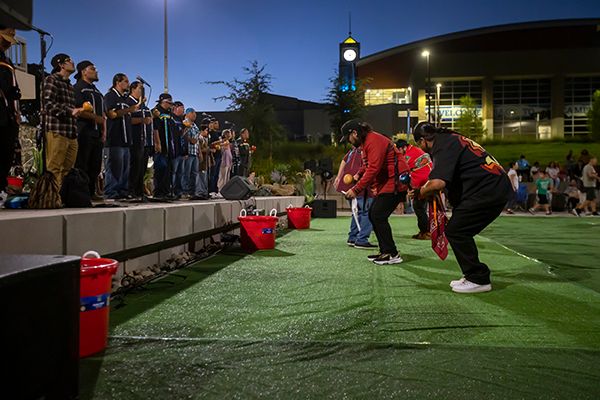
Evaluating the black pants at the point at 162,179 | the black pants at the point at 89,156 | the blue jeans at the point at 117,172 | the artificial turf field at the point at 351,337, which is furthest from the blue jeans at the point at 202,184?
the artificial turf field at the point at 351,337

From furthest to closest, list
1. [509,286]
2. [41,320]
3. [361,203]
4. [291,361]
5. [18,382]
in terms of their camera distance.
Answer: [361,203]
[509,286]
[291,361]
[41,320]
[18,382]

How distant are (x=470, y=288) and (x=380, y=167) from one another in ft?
6.07

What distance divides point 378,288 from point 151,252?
237cm

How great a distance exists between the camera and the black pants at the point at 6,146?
12.4 feet

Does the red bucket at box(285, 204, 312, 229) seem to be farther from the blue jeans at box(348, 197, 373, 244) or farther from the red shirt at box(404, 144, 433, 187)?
the red shirt at box(404, 144, 433, 187)

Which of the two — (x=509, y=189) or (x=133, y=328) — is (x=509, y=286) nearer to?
(x=509, y=189)

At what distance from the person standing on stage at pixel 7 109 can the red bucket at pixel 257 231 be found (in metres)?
2.74

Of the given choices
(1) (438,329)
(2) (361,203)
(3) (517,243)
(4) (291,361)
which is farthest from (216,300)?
(3) (517,243)

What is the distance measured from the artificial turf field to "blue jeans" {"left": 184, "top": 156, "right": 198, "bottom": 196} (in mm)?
3631

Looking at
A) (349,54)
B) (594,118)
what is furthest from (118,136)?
(594,118)

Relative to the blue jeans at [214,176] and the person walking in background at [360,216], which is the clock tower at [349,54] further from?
the person walking in background at [360,216]

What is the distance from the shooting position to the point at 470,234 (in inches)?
135

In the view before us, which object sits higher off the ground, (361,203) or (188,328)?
(361,203)

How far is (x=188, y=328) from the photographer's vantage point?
2.47m
